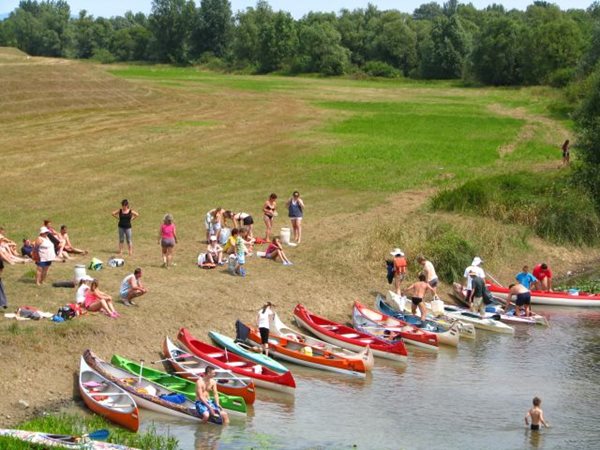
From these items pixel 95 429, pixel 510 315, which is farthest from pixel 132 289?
pixel 510 315

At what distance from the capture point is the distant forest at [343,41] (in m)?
109

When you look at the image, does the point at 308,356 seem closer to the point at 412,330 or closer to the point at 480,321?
the point at 412,330

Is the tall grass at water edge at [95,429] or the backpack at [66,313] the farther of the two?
the backpack at [66,313]

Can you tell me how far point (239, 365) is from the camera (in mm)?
25281

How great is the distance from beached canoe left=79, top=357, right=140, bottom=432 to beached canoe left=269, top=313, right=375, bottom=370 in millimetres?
6316

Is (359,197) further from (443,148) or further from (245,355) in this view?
(245,355)

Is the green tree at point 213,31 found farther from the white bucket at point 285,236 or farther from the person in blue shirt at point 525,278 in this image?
the person in blue shirt at point 525,278

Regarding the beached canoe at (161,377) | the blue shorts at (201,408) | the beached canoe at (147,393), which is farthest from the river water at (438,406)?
the beached canoe at (161,377)

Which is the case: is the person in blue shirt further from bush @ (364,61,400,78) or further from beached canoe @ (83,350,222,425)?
bush @ (364,61,400,78)

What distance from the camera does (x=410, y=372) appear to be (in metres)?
27.1

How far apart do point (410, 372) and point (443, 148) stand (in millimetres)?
35192

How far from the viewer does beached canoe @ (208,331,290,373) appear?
82.9 ft

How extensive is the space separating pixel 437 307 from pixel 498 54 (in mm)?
84475

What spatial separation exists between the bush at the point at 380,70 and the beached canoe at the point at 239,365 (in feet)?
345
